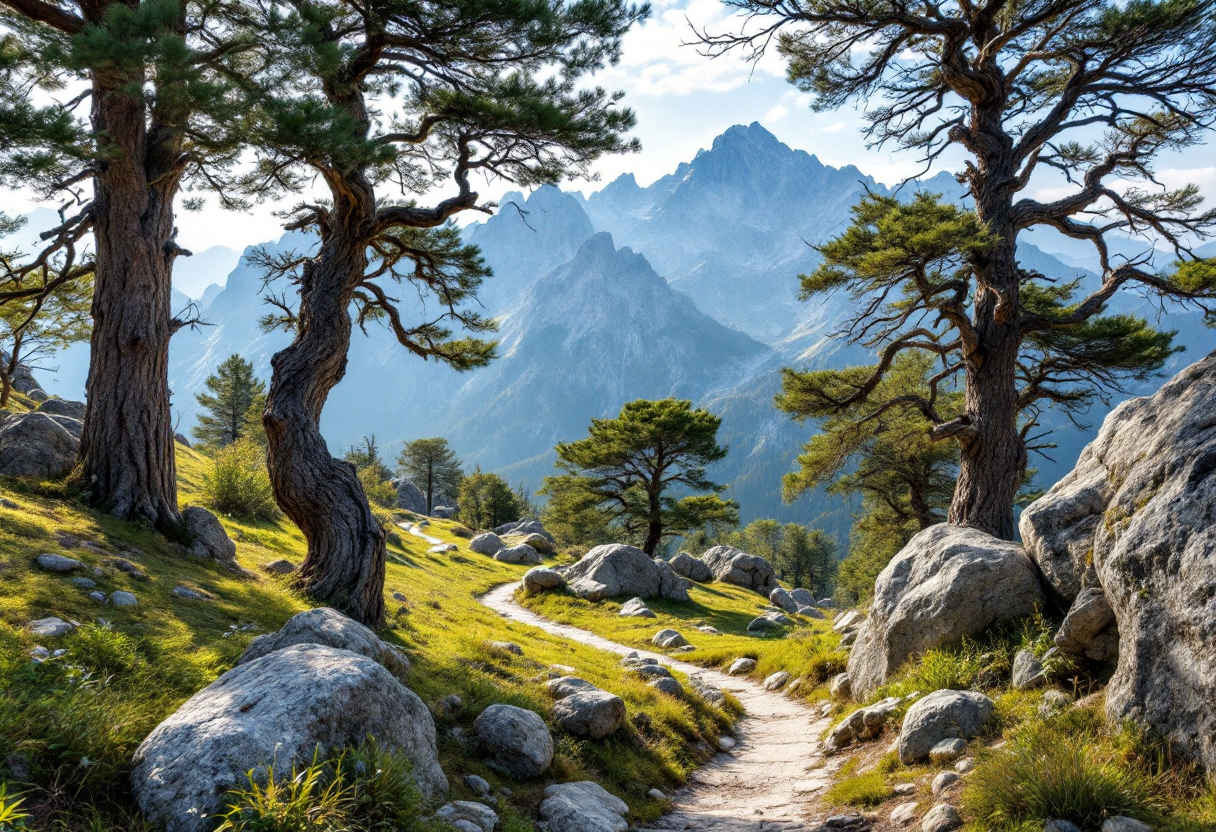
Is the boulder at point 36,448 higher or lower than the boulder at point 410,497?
higher

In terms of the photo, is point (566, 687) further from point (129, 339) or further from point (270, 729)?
point (129, 339)

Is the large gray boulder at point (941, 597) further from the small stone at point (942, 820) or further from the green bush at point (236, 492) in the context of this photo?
the green bush at point (236, 492)

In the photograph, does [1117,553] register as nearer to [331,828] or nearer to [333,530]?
[331,828]

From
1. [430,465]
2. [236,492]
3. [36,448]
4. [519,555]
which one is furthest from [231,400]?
[36,448]

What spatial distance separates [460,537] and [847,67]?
42822 mm

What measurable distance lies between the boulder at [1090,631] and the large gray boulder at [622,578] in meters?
21.4

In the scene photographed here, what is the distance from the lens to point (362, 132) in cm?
1008

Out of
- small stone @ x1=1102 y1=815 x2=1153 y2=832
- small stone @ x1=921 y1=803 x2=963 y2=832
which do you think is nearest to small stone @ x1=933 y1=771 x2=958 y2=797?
small stone @ x1=921 y1=803 x2=963 y2=832

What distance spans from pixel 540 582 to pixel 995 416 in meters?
20.0

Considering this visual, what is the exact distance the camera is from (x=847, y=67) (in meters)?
13.7

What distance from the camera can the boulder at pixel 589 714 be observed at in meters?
8.06

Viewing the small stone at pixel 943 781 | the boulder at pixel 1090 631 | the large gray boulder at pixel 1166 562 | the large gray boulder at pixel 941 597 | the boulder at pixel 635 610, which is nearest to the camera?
the large gray boulder at pixel 1166 562

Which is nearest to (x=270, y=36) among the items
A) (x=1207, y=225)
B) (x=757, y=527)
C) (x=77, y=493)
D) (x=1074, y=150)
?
(x=77, y=493)

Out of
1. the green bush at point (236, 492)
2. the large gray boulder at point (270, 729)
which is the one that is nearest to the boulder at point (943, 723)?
the large gray boulder at point (270, 729)
